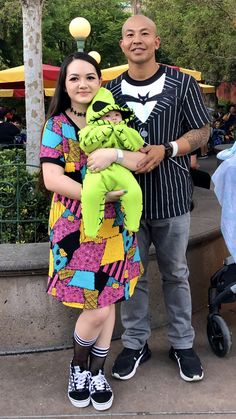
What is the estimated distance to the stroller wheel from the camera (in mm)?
3254

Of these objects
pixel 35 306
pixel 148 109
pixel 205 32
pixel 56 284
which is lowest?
pixel 35 306

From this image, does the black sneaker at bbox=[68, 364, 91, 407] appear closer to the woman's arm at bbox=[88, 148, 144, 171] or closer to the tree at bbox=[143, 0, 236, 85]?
the woman's arm at bbox=[88, 148, 144, 171]

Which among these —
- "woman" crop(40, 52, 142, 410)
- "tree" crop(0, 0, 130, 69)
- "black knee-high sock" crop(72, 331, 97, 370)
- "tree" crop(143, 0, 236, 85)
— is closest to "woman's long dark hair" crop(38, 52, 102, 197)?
"woman" crop(40, 52, 142, 410)

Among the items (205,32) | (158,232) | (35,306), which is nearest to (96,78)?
(158,232)

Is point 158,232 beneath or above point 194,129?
beneath

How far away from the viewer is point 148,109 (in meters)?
2.84

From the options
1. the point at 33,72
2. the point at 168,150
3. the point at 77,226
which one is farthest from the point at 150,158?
the point at 33,72

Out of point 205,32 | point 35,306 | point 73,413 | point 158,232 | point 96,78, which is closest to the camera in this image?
point 96,78

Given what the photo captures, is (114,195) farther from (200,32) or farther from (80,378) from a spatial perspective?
(200,32)

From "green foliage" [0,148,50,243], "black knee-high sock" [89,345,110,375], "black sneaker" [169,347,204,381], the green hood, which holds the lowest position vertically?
"black sneaker" [169,347,204,381]

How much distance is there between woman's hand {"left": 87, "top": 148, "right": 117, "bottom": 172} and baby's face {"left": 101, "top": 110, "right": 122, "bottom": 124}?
15cm

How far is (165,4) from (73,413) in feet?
57.8

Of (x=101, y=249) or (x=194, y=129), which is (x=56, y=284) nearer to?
(x=101, y=249)

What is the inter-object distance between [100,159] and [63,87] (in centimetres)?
46
